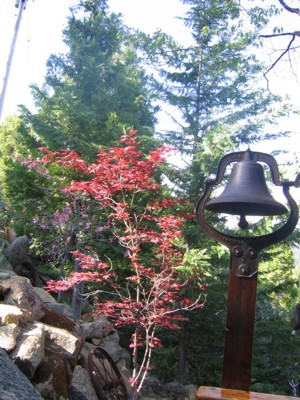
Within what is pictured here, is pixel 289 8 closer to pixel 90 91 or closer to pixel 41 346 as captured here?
pixel 41 346

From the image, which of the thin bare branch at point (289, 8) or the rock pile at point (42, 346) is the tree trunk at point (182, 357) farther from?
the thin bare branch at point (289, 8)

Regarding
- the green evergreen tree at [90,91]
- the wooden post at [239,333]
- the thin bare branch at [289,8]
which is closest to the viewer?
the wooden post at [239,333]

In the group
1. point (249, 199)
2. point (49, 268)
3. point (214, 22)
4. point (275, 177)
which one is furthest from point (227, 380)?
point (49, 268)

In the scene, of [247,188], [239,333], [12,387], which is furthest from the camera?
[247,188]

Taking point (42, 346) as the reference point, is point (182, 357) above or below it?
below

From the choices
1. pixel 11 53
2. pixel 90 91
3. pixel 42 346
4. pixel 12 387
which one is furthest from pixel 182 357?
pixel 90 91

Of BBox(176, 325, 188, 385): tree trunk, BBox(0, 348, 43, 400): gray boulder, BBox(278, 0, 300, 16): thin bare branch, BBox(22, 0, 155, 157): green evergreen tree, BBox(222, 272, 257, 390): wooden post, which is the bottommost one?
BBox(176, 325, 188, 385): tree trunk

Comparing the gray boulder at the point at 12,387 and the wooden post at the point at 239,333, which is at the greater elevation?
the wooden post at the point at 239,333

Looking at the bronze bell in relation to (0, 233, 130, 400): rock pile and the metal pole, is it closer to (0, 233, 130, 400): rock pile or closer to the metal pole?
(0, 233, 130, 400): rock pile

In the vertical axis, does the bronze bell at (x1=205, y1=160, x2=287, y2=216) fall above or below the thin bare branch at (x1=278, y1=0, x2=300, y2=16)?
below

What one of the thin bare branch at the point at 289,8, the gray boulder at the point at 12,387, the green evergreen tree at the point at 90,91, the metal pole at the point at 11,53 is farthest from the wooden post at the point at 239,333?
the green evergreen tree at the point at 90,91

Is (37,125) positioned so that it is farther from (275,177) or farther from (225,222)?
(275,177)

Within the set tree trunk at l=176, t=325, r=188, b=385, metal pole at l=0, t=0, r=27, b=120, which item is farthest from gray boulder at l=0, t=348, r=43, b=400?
metal pole at l=0, t=0, r=27, b=120

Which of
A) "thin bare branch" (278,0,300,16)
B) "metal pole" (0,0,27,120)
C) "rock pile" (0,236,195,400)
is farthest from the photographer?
"metal pole" (0,0,27,120)
